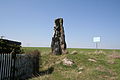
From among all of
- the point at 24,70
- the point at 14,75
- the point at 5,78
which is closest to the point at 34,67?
the point at 24,70

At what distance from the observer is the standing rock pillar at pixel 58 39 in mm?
19481

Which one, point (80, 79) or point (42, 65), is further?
point (42, 65)

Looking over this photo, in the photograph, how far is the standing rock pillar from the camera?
19.5 metres

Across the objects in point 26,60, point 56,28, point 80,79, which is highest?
point 56,28

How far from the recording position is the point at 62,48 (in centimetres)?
1953

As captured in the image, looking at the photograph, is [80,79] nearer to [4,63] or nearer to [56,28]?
[4,63]

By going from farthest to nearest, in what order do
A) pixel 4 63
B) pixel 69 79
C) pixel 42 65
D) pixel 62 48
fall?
pixel 62 48 → pixel 42 65 → pixel 69 79 → pixel 4 63

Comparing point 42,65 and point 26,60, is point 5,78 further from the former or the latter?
point 42,65

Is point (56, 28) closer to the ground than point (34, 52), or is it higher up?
higher up

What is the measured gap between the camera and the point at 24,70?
1067cm

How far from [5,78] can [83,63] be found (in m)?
8.86

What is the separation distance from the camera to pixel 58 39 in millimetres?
20047

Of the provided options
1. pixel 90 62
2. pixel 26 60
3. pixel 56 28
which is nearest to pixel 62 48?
pixel 56 28

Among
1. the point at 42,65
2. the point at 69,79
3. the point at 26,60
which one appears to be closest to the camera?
the point at 69,79
